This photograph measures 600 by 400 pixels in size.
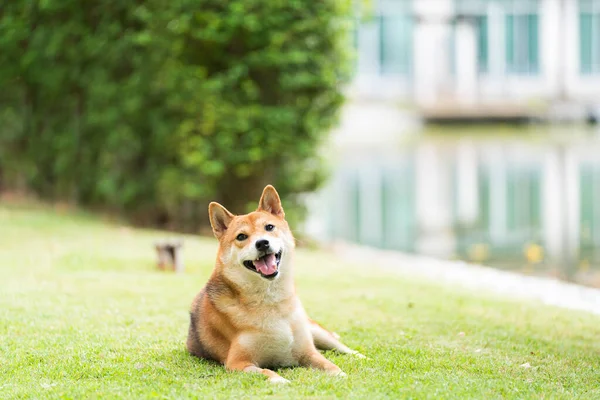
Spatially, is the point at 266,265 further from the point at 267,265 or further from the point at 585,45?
the point at 585,45

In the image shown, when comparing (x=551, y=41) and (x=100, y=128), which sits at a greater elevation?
(x=551, y=41)

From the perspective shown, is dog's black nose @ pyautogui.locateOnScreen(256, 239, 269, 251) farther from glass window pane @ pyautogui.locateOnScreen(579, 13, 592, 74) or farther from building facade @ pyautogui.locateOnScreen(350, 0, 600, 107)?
glass window pane @ pyautogui.locateOnScreen(579, 13, 592, 74)

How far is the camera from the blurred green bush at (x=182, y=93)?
13.6 meters

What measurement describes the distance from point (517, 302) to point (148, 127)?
729 cm

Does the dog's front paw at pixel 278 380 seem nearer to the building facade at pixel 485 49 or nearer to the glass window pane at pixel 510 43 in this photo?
the building facade at pixel 485 49

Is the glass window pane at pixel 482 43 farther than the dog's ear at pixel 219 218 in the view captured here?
Yes

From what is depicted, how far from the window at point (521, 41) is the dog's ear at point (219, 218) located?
46.0 m

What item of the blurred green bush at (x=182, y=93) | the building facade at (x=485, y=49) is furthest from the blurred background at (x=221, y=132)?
the building facade at (x=485, y=49)

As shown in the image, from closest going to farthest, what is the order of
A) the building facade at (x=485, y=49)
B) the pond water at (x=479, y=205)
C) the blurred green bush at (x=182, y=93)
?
the blurred green bush at (x=182, y=93) → the pond water at (x=479, y=205) → the building facade at (x=485, y=49)

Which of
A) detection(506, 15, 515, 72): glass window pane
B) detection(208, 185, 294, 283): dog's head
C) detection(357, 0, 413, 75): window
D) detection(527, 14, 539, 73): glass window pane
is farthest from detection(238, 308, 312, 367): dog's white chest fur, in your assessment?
detection(527, 14, 539, 73): glass window pane

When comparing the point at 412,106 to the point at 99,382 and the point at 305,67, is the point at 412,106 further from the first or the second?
the point at 99,382

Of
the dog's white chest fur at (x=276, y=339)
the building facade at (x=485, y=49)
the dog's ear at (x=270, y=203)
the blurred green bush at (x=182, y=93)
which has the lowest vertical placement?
the dog's white chest fur at (x=276, y=339)

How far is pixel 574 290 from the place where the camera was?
10523 mm

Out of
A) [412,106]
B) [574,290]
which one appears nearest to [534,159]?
[574,290]
